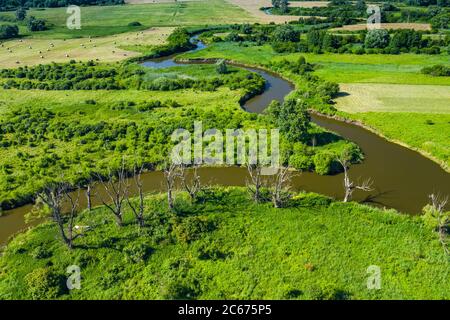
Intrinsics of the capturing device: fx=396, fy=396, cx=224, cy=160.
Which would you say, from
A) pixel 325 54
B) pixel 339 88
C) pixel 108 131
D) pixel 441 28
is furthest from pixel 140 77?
pixel 441 28

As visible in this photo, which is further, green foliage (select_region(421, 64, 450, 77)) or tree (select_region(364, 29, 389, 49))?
tree (select_region(364, 29, 389, 49))

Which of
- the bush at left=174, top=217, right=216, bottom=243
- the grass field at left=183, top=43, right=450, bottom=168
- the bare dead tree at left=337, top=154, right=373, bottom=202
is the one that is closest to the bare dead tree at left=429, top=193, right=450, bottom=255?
the bare dead tree at left=337, top=154, right=373, bottom=202

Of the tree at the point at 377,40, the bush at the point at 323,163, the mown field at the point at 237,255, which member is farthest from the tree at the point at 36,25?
the bush at the point at 323,163

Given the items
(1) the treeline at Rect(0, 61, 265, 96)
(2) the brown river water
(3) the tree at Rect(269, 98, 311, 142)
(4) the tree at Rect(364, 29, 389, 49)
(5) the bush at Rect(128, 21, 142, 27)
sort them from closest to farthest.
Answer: (2) the brown river water → (3) the tree at Rect(269, 98, 311, 142) → (1) the treeline at Rect(0, 61, 265, 96) → (4) the tree at Rect(364, 29, 389, 49) → (5) the bush at Rect(128, 21, 142, 27)

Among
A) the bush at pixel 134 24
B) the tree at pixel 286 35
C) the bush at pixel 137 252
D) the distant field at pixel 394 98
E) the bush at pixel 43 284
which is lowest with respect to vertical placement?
the bush at pixel 43 284

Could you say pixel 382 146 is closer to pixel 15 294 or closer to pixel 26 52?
pixel 15 294

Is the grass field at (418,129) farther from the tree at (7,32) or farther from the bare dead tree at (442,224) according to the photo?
the tree at (7,32)

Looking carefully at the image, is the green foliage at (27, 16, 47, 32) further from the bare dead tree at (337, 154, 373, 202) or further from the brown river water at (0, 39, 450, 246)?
the bare dead tree at (337, 154, 373, 202)

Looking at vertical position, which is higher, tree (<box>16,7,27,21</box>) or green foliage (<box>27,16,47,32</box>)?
tree (<box>16,7,27,21</box>)
